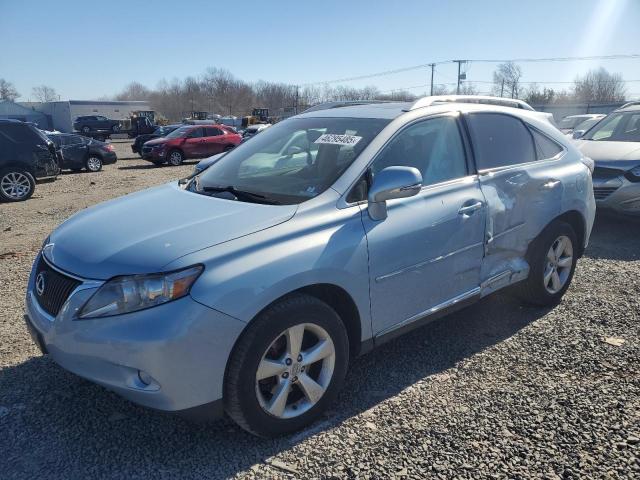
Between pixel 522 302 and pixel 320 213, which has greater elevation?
pixel 320 213

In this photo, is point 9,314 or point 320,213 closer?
point 320,213

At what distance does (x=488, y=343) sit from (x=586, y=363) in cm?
66

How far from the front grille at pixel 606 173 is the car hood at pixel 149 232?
19.8 feet

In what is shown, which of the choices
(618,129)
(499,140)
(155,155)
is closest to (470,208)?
(499,140)

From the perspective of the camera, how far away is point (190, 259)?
233 centimetres

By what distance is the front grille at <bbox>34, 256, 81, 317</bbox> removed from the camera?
251 cm

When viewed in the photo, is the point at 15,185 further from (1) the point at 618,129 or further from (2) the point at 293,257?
(1) the point at 618,129

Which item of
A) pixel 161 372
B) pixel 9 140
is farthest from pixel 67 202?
pixel 161 372

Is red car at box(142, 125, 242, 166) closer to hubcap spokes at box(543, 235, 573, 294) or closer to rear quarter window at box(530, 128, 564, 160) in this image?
rear quarter window at box(530, 128, 564, 160)

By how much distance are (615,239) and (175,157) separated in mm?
17541

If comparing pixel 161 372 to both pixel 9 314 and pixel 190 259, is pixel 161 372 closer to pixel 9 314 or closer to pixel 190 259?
pixel 190 259

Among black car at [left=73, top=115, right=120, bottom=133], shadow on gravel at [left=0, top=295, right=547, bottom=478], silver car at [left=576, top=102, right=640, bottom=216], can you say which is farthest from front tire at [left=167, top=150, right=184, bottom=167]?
black car at [left=73, top=115, right=120, bottom=133]

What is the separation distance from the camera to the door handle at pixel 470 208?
3.34 meters

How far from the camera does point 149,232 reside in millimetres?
2648
